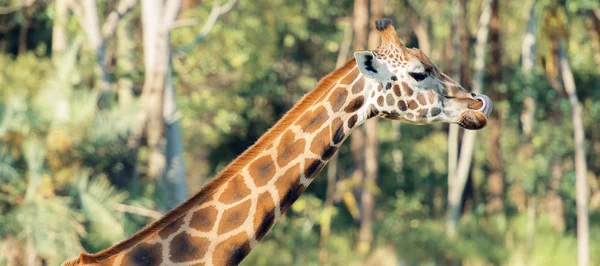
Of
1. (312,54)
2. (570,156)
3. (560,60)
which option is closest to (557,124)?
(570,156)

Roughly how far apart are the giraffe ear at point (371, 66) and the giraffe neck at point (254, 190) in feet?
0.25

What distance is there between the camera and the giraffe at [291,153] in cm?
539

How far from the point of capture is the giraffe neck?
17.6 feet

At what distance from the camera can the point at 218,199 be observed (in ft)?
18.2

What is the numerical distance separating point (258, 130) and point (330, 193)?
6.84ft

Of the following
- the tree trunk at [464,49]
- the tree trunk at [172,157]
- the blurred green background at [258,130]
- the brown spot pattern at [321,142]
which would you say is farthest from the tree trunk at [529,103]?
the brown spot pattern at [321,142]

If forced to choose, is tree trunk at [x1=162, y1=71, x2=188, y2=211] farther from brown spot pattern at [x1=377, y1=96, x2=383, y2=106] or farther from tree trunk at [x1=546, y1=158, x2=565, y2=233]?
tree trunk at [x1=546, y1=158, x2=565, y2=233]

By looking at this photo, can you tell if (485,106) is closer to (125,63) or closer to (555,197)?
(125,63)

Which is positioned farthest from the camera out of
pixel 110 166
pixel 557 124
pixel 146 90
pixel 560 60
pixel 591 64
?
pixel 557 124

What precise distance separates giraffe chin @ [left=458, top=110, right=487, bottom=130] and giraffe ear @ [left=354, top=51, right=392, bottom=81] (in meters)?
0.49

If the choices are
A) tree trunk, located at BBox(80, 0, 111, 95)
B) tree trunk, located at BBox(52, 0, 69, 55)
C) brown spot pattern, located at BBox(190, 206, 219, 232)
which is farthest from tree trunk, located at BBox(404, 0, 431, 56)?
brown spot pattern, located at BBox(190, 206, 219, 232)

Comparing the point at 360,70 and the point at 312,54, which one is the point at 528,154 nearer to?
the point at 312,54

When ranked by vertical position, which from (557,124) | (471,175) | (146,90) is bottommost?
(471,175)

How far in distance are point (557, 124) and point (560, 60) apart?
4053 mm
